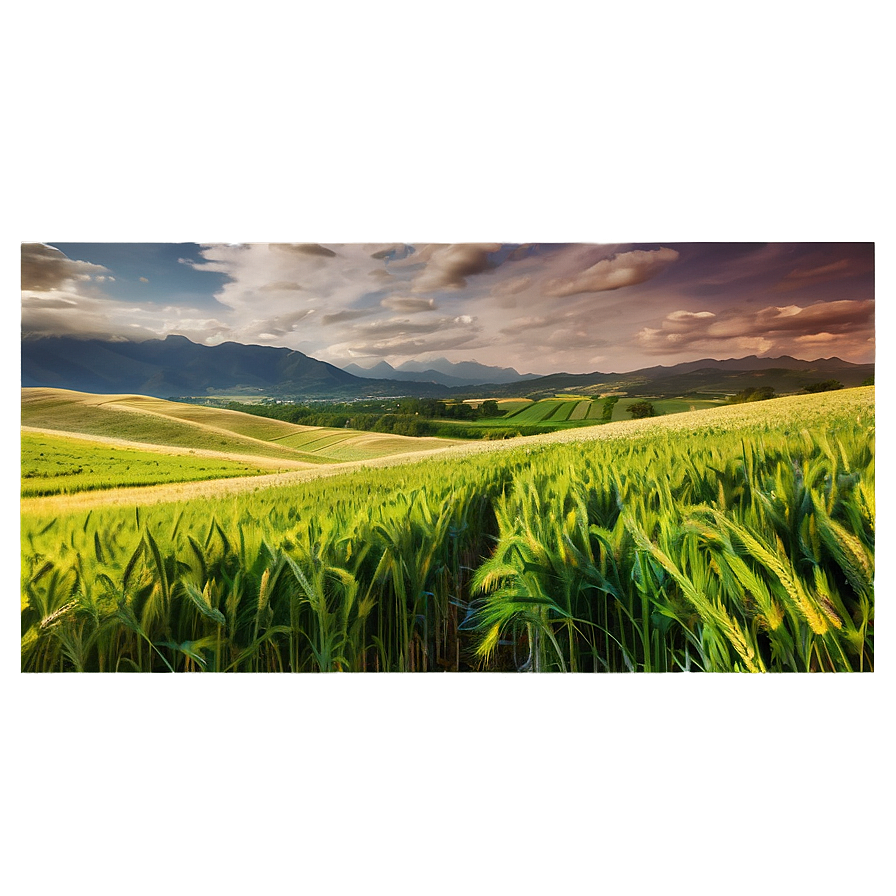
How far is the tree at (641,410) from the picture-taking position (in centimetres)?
272

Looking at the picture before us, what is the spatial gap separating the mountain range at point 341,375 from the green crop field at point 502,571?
0.25 metres

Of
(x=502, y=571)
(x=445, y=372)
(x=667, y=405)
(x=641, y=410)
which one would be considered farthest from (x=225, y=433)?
(x=667, y=405)

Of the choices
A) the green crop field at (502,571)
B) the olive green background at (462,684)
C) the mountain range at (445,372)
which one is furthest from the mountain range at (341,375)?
the olive green background at (462,684)

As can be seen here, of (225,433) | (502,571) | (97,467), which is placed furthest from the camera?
(225,433)

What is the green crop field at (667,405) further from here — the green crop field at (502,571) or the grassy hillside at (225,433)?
the grassy hillside at (225,433)

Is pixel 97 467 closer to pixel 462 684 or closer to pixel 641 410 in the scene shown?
pixel 462 684

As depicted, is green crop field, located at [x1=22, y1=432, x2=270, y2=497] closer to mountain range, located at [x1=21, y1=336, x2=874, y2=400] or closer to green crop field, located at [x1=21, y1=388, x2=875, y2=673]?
green crop field, located at [x1=21, y1=388, x2=875, y2=673]

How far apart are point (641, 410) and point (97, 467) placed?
2.51 metres

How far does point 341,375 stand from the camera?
273cm

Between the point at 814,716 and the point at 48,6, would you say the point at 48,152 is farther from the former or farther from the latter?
the point at 814,716

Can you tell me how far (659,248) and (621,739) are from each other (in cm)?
199

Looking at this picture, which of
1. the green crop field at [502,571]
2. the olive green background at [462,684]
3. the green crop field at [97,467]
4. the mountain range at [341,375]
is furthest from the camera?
the mountain range at [341,375]

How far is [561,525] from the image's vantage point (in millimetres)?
2256

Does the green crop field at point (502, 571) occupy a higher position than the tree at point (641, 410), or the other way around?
the tree at point (641, 410)
